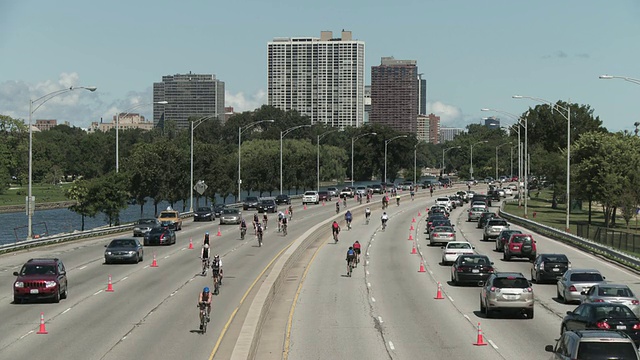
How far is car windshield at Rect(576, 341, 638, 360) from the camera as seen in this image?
16641 millimetres

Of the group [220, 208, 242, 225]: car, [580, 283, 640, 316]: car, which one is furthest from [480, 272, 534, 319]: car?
[220, 208, 242, 225]: car

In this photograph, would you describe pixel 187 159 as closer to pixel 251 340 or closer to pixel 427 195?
pixel 427 195

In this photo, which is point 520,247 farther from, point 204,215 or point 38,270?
point 204,215

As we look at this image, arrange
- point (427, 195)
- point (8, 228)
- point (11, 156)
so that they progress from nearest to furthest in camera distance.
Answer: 1. point (8, 228)
2. point (427, 195)
3. point (11, 156)

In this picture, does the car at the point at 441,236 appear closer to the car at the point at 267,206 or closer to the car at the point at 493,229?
the car at the point at 493,229

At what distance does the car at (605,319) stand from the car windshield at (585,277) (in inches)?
384

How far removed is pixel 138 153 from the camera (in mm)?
107750

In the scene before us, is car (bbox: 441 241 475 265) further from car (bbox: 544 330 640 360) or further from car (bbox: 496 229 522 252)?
car (bbox: 544 330 640 360)

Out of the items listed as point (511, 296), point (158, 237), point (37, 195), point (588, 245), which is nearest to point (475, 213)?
point (588, 245)

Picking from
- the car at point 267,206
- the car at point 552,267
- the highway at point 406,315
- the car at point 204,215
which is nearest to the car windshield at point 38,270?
the highway at point 406,315

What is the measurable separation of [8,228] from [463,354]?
9649 centimetres

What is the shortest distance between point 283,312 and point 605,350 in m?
16.9

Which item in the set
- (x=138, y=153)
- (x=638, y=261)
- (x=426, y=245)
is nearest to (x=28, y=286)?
(x=638, y=261)

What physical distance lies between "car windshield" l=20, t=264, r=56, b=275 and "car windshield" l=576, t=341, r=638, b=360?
22.7 meters
